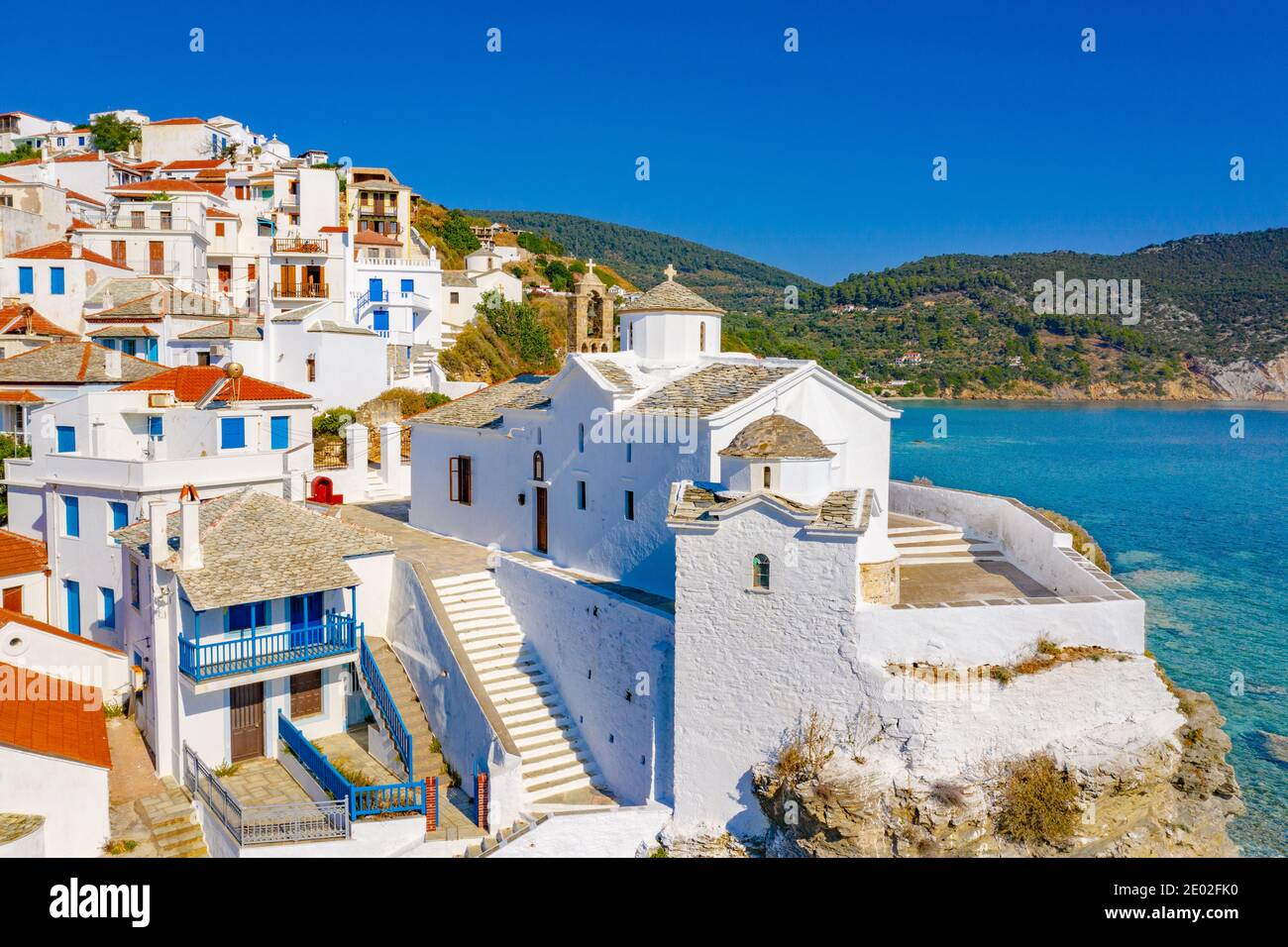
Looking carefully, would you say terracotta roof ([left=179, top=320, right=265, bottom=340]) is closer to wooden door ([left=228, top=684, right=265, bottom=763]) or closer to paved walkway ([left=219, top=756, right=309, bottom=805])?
wooden door ([left=228, top=684, right=265, bottom=763])

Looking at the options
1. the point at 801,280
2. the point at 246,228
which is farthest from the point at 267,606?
the point at 801,280

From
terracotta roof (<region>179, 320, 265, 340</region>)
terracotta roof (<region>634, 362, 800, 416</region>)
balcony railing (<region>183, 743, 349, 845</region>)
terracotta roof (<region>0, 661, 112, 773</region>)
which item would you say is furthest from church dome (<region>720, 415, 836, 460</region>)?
terracotta roof (<region>179, 320, 265, 340</region>)

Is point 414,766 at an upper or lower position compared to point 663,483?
lower

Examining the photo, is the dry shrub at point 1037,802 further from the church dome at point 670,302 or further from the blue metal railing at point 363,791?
the church dome at point 670,302

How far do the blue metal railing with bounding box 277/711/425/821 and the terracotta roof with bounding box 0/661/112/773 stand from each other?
11.0ft

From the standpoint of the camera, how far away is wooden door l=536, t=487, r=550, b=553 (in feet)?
80.4

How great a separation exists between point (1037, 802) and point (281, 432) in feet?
75.4

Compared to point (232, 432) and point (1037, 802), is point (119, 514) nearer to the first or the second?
point (232, 432)

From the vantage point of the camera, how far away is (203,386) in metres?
28.7

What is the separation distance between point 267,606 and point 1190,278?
135 metres

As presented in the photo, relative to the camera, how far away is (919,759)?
15742mm

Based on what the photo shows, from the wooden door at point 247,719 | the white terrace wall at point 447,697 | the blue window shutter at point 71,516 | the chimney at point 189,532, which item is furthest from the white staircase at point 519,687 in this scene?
the blue window shutter at point 71,516

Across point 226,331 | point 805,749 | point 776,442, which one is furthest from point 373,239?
point 805,749
